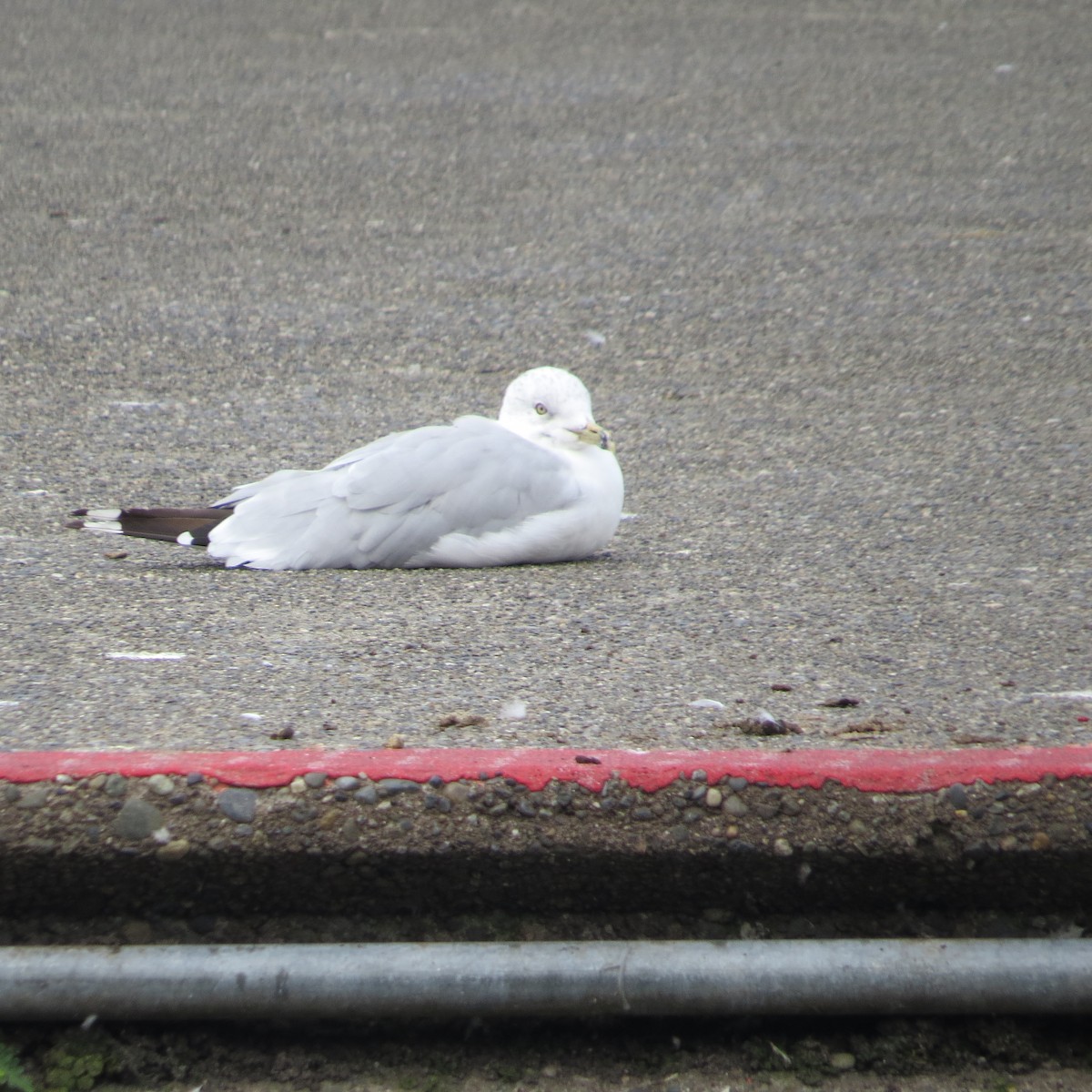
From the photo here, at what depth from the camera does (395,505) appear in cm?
389

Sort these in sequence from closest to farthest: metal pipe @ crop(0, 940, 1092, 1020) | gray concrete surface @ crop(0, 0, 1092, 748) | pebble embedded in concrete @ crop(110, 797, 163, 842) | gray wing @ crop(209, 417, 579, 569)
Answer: metal pipe @ crop(0, 940, 1092, 1020) < pebble embedded in concrete @ crop(110, 797, 163, 842) < gray concrete surface @ crop(0, 0, 1092, 748) < gray wing @ crop(209, 417, 579, 569)

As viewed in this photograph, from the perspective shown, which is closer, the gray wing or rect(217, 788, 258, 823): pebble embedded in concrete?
rect(217, 788, 258, 823): pebble embedded in concrete

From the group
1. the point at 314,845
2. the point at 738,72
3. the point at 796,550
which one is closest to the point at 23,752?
the point at 314,845

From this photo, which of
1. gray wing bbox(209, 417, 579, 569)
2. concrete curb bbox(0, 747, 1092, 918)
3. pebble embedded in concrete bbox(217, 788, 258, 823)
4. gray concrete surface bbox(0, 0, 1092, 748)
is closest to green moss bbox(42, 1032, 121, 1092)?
concrete curb bbox(0, 747, 1092, 918)

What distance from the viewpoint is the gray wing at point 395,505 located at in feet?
12.8

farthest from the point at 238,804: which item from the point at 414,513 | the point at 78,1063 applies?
the point at 414,513

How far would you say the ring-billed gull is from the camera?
3893 mm

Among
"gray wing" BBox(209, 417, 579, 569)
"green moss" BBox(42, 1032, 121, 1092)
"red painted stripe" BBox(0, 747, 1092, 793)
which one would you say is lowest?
"green moss" BBox(42, 1032, 121, 1092)

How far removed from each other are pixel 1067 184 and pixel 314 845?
7263 mm

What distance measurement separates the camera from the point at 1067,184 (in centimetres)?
812

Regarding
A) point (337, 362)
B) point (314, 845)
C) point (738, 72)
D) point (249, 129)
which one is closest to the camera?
point (314, 845)

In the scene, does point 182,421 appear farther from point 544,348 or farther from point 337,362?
point 544,348

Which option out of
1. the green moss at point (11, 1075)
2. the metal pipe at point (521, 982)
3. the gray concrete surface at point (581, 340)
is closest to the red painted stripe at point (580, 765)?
the gray concrete surface at point (581, 340)

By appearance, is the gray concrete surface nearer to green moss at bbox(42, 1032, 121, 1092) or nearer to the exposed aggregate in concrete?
the exposed aggregate in concrete
